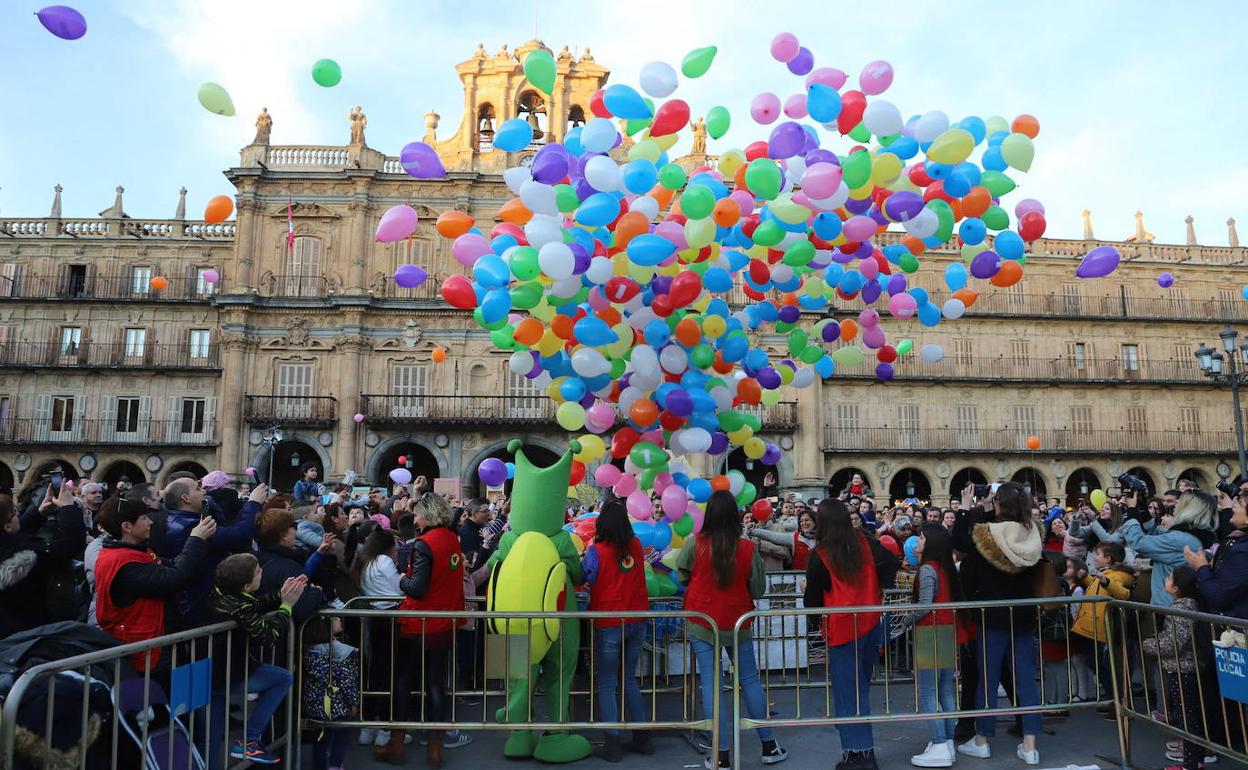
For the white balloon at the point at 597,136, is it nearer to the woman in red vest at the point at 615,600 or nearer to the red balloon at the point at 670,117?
the red balloon at the point at 670,117

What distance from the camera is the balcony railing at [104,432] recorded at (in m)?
27.7

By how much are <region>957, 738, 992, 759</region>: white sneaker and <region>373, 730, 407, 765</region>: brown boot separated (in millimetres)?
3517

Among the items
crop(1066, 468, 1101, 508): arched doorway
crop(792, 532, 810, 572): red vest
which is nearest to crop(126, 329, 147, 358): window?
crop(792, 532, 810, 572): red vest

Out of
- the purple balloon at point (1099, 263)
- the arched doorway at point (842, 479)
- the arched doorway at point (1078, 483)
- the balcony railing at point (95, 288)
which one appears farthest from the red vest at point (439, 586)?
the arched doorway at point (1078, 483)

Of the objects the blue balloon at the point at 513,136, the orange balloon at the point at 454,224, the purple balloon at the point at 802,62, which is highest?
the purple balloon at the point at 802,62

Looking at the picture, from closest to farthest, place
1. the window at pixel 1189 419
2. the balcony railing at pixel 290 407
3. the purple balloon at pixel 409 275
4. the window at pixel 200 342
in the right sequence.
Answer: the purple balloon at pixel 409 275, the balcony railing at pixel 290 407, the window at pixel 200 342, the window at pixel 1189 419

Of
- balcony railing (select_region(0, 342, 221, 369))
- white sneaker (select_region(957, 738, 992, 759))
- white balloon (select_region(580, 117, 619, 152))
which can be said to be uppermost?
balcony railing (select_region(0, 342, 221, 369))

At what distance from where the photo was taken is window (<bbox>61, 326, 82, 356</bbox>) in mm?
29031

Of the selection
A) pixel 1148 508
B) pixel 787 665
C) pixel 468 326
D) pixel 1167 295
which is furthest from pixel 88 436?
pixel 1167 295

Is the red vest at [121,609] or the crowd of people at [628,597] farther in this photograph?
the crowd of people at [628,597]

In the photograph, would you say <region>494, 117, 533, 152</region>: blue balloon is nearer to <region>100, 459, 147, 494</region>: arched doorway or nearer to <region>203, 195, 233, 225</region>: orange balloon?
<region>203, 195, 233, 225</region>: orange balloon

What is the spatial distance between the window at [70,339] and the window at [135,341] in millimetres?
1513

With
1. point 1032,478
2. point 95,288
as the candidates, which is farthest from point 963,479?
point 95,288

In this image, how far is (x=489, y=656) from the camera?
5.75m
